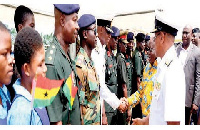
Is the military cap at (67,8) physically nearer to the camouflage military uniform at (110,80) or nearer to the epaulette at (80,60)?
the epaulette at (80,60)

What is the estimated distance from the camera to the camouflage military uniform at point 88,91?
2.93 meters


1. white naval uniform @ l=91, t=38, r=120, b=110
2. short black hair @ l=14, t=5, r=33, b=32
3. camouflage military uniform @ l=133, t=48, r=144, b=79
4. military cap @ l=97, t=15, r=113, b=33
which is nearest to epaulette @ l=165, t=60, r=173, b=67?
white naval uniform @ l=91, t=38, r=120, b=110

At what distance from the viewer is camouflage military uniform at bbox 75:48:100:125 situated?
293 centimetres

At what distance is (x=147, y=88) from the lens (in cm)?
336

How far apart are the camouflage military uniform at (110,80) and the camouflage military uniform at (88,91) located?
1.88 meters

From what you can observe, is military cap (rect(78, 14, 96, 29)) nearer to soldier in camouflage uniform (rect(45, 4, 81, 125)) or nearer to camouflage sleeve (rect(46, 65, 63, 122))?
soldier in camouflage uniform (rect(45, 4, 81, 125))

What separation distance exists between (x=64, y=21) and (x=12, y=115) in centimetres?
108

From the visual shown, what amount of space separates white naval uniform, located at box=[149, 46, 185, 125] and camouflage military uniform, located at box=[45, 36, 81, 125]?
78 cm

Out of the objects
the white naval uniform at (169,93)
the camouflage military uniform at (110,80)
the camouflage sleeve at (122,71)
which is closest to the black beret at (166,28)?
the white naval uniform at (169,93)

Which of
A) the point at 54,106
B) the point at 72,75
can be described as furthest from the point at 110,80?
the point at 54,106

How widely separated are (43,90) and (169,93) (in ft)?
3.75

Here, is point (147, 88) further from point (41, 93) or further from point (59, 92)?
point (41, 93)

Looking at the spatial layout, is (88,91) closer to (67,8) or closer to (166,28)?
(67,8)

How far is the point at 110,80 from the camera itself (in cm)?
522
